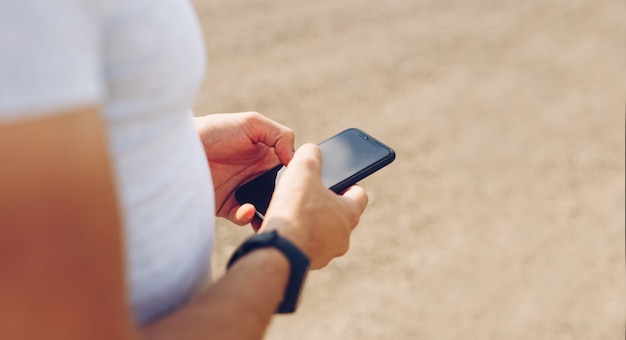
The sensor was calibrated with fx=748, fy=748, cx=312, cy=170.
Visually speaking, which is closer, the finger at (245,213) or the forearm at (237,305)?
the forearm at (237,305)

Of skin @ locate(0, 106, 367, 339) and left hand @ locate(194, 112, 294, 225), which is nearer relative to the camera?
skin @ locate(0, 106, 367, 339)

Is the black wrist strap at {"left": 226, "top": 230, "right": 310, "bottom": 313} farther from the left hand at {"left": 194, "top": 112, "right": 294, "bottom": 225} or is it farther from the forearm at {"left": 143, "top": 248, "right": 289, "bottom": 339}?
the left hand at {"left": 194, "top": 112, "right": 294, "bottom": 225}

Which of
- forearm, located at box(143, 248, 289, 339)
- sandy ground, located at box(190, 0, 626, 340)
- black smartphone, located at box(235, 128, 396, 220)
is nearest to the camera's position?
forearm, located at box(143, 248, 289, 339)

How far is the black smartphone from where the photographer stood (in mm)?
1553

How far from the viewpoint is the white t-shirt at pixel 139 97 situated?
27.0 inches

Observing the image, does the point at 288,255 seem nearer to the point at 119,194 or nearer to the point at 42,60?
the point at 119,194

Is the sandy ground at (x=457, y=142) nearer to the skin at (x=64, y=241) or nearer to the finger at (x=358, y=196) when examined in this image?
the finger at (x=358, y=196)

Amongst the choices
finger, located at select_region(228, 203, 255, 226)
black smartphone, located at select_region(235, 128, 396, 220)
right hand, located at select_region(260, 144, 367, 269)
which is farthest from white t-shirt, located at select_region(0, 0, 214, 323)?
black smartphone, located at select_region(235, 128, 396, 220)

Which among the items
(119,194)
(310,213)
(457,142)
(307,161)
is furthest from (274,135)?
(457,142)

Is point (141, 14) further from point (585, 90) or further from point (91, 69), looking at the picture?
point (585, 90)

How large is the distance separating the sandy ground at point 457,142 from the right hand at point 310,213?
2005mm

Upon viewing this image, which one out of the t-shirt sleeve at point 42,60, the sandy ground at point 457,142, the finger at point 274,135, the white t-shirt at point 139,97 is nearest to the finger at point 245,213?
the finger at point 274,135

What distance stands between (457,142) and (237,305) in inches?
136

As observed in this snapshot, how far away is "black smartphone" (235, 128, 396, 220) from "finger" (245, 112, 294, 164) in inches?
1.8
